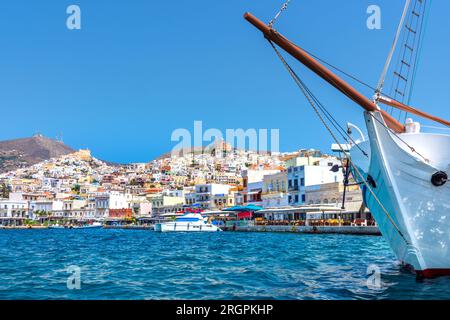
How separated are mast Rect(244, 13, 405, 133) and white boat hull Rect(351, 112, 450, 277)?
2.13 feet

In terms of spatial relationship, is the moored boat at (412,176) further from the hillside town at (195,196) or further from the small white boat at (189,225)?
the small white boat at (189,225)

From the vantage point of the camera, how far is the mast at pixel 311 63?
11.8 metres

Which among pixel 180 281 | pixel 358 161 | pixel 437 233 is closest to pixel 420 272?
pixel 437 233

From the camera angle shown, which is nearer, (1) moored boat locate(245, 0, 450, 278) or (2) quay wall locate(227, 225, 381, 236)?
(1) moored boat locate(245, 0, 450, 278)

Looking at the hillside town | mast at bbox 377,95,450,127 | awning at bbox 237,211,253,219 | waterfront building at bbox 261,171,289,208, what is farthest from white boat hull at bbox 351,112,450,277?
awning at bbox 237,211,253,219

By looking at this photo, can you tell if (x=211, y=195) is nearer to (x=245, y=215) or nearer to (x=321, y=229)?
(x=245, y=215)

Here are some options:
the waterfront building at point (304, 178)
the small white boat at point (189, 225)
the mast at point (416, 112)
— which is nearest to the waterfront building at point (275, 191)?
the waterfront building at point (304, 178)

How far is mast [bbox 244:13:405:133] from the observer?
11828mm

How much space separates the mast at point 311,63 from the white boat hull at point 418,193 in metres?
0.65

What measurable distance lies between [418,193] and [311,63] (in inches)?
171

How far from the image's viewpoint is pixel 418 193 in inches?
482

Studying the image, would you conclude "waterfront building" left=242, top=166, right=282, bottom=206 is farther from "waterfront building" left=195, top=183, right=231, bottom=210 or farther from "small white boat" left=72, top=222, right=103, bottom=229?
"small white boat" left=72, top=222, right=103, bottom=229
